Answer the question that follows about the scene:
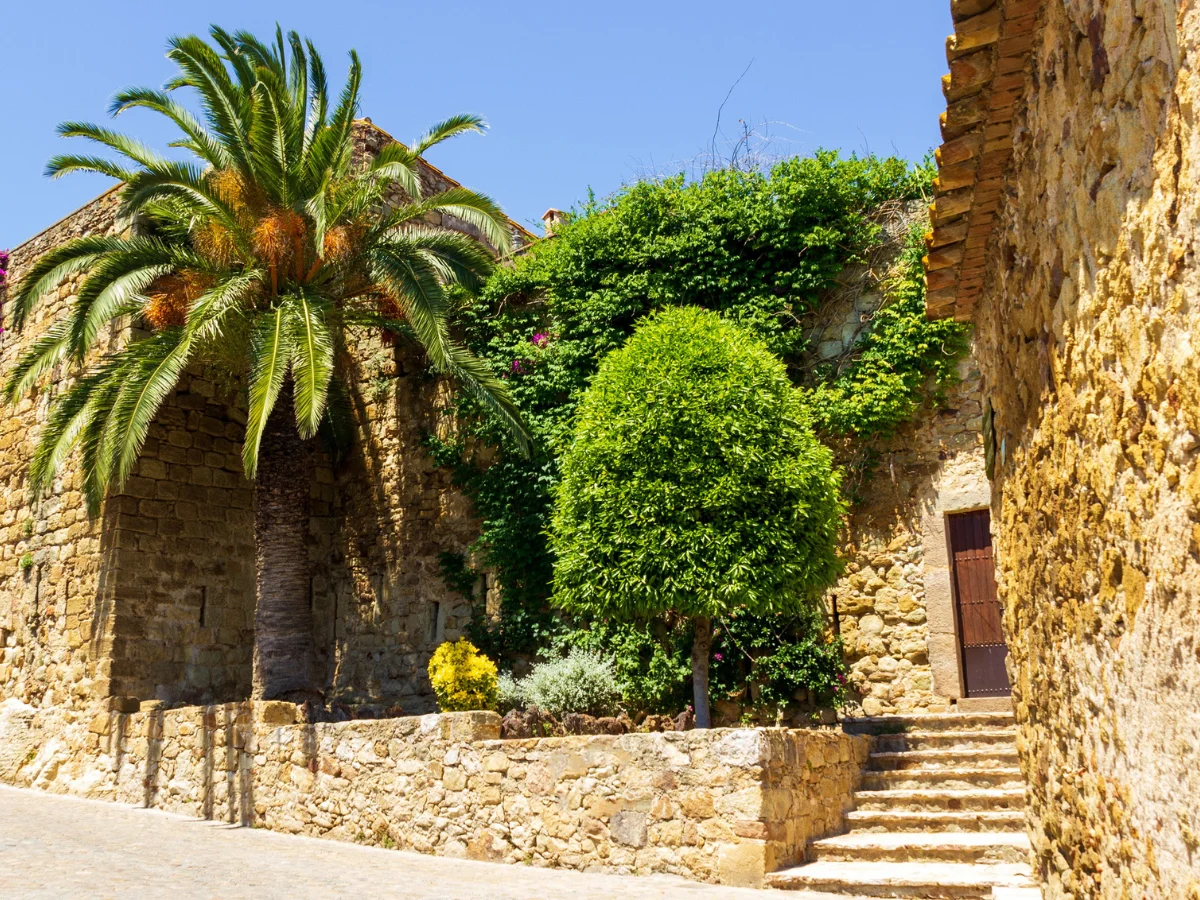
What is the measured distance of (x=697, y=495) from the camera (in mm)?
9234

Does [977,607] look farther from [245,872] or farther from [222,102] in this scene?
[222,102]

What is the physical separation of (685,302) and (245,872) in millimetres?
7185

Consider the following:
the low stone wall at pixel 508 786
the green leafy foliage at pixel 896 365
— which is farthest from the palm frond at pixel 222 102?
the green leafy foliage at pixel 896 365

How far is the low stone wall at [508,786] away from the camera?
7.32 m

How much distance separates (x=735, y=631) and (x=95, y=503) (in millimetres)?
6703

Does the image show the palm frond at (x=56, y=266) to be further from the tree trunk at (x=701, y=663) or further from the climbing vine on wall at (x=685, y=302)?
the tree trunk at (x=701, y=663)

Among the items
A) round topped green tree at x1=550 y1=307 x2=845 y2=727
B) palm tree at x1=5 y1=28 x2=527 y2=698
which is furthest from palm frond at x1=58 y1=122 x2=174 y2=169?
round topped green tree at x1=550 y1=307 x2=845 y2=727

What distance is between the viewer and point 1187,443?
258 centimetres

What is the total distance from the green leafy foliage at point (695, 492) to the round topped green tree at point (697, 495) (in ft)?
0.04

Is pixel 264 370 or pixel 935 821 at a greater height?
pixel 264 370

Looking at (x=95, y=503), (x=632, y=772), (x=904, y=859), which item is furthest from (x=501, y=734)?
(x=95, y=503)

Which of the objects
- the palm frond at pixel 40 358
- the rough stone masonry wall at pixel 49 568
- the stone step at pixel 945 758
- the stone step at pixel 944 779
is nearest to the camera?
the stone step at pixel 944 779

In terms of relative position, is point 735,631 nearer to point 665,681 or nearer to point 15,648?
point 665,681

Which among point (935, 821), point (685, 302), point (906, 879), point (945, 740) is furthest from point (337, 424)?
point (906, 879)
